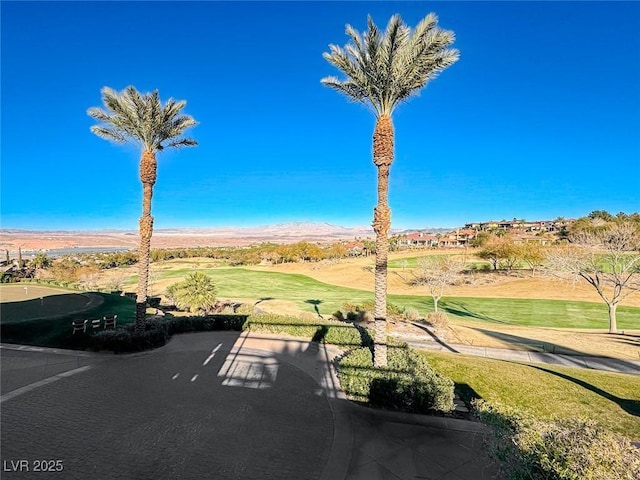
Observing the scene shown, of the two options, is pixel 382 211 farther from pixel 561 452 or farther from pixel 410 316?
pixel 410 316

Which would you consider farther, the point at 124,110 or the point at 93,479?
the point at 124,110

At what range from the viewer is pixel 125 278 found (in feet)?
173

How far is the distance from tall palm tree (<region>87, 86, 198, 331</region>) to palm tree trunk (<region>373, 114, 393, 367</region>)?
30.8ft

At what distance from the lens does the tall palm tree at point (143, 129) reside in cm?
1340

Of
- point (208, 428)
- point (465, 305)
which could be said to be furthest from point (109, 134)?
point (465, 305)

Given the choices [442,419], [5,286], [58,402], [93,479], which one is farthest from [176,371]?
[5,286]

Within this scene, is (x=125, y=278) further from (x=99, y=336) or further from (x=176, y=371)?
(x=176, y=371)

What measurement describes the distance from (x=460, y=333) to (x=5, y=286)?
34.1 meters

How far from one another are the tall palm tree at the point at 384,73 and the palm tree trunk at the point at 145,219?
28.5ft

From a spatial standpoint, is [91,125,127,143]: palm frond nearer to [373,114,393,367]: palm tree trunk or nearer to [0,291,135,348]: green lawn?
[0,291,135,348]: green lawn

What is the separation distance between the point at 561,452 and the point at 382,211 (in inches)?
303

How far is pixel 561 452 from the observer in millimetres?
4125

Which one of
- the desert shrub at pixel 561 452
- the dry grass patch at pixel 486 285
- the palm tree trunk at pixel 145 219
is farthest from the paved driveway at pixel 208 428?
the dry grass patch at pixel 486 285

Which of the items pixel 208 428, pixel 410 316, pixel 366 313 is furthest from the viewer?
pixel 410 316
